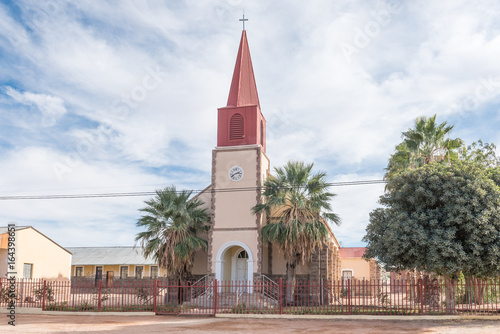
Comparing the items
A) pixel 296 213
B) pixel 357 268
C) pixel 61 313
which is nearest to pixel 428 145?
pixel 296 213

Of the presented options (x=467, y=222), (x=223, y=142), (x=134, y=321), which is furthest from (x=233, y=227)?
(x=467, y=222)

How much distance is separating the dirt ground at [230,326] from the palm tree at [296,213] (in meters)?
7.44

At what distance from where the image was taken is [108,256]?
47.2 meters

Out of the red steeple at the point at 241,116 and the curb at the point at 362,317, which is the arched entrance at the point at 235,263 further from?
the curb at the point at 362,317

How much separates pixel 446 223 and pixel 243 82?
17954 mm

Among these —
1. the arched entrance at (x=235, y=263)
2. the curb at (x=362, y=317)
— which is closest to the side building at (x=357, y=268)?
the arched entrance at (x=235, y=263)

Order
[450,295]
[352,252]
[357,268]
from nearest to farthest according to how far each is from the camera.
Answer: [450,295] → [357,268] → [352,252]

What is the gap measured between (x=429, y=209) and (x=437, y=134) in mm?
8334

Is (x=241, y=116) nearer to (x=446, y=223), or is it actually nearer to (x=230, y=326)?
(x=446, y=223)

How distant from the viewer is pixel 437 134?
26.4m

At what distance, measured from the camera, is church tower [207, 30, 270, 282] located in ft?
93.7

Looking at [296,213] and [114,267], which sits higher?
[296,213]

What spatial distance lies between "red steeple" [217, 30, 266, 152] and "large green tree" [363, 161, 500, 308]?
39.5 ft

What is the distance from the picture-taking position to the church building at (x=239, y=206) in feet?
93.7
